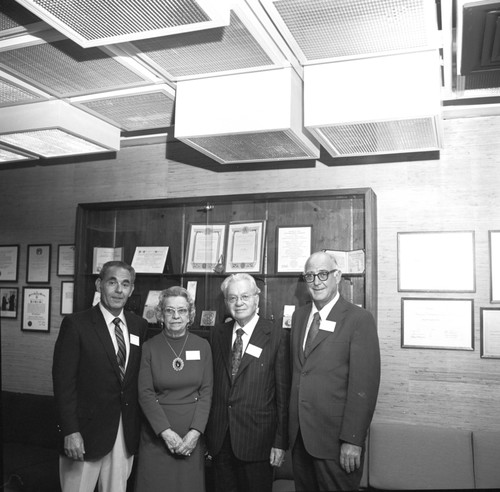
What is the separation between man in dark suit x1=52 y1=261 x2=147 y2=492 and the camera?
10.5 feet

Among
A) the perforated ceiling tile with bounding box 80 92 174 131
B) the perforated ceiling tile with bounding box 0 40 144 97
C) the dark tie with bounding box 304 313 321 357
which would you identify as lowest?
the dark tie with bounding box 304 313 321 357

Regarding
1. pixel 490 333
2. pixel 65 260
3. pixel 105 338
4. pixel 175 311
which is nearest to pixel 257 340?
pixel 175 311

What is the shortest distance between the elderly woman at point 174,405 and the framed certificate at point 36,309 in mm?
2412

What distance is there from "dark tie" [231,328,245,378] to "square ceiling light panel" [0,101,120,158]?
193 cm

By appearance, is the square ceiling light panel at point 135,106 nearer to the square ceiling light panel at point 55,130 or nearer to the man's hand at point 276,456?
the square ceiling light panel at point 55,130

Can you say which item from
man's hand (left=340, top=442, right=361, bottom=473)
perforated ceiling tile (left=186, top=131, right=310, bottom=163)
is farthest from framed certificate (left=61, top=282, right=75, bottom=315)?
man's hand (left=340, top=442, right=361, bottom=473)

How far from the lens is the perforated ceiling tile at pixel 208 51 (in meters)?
2.82

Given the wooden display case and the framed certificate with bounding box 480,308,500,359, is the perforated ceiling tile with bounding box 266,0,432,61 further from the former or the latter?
the framed certificate with bounding box 480,308,500,359

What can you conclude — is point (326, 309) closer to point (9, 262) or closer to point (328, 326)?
point (328, 326)

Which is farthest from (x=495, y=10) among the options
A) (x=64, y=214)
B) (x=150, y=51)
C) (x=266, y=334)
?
(x=64, y=214)

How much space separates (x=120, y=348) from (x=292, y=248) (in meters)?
1.61

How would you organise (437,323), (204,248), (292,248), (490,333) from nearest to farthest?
(490,333) < (437,323) < (292,248) < (204,248)

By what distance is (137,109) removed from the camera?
398cm

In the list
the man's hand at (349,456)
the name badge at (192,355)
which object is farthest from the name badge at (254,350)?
the man's hand at (349,456)
